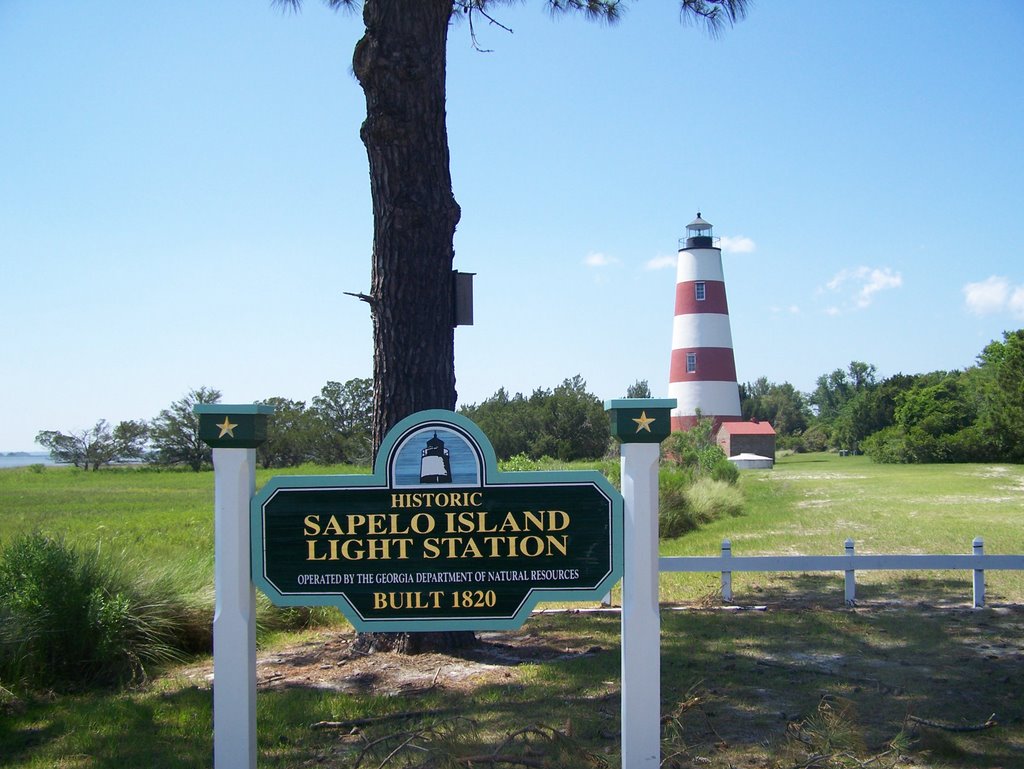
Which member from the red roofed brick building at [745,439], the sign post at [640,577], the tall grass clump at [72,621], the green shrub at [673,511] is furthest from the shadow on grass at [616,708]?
the red roofed brick building at [745,439]

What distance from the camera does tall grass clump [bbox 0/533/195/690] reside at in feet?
19.9

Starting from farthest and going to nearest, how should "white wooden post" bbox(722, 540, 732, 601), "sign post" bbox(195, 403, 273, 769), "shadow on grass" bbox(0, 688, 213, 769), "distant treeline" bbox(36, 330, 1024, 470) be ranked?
1. "distant treeline" bbox(36, 330, 1024, 470)
2. "white wooden post" bbox(722, 540, 732, 601)
3. "shadow on grass" bbox(0, 688, 213, 769)
4. "sign post" bbox(195, 403, 273, 769)

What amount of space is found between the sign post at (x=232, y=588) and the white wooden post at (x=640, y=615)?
1.72m

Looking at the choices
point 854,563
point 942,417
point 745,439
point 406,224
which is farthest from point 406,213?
point 942,417

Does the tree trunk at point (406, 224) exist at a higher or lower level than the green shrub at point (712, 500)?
higher

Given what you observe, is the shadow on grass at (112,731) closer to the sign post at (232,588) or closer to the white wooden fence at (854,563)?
the sign post at (232,588)

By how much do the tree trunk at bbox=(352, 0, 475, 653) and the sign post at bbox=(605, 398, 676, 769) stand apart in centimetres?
302

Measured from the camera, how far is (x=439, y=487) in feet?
13.4

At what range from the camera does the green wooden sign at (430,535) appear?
161 inches

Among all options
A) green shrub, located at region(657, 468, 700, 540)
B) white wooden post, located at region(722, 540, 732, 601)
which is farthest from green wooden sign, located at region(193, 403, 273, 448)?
green shrub, located at region(657, 468, 700, 540)

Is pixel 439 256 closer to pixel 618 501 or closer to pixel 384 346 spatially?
pixel 384 346

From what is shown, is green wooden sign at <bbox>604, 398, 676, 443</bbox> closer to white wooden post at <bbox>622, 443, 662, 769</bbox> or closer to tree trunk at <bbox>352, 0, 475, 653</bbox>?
white wooden post at <bbox>622, 443, 662, 769</bbox>

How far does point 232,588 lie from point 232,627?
0.18 metres

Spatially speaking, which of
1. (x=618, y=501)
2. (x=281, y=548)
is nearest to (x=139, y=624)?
(x=281, y=548)
